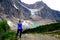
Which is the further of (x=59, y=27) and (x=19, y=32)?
(x=59, y=27)

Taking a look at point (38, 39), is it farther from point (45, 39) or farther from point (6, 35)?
point (6, 35)

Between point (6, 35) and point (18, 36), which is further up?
point (6, 35)

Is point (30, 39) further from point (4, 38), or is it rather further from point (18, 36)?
point (4, 38)

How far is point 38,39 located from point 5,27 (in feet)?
46.9

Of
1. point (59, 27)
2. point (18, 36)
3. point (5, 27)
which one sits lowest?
point (59, 27)

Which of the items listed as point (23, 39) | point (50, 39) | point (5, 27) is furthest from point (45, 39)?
point (5, 27)

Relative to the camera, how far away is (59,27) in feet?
216

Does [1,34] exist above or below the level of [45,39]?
above

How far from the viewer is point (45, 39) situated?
119ft

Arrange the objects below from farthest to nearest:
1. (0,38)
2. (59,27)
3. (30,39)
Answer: (59,27)
(30,39)
(0,38)

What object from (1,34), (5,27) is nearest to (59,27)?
(5,27)

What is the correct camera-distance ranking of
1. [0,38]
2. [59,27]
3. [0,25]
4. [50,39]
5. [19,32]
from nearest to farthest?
[0,38] → [0,25] → [19,32] → [50,39] → [59,27]

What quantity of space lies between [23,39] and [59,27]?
3325 centimetres

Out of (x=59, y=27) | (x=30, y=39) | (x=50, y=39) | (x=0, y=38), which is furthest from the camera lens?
(x=59, y=27)
